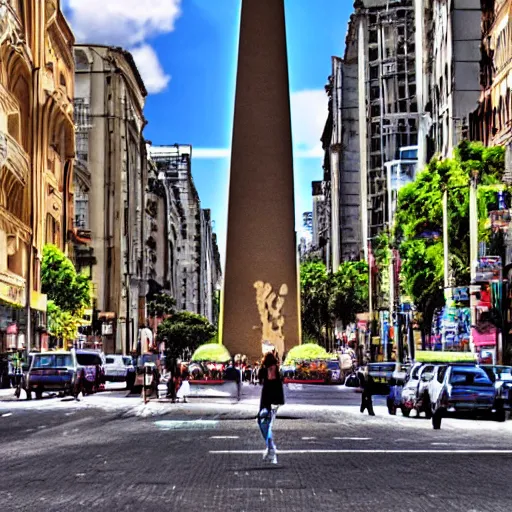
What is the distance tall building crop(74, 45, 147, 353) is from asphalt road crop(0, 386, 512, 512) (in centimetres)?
10720

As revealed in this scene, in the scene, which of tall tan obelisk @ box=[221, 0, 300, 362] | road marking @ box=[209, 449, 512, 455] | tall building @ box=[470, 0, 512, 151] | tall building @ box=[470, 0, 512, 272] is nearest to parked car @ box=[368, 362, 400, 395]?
tall building @ box=[470, 0, 512, 272]

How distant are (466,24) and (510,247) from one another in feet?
106

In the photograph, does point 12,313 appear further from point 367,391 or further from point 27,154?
point 367,391

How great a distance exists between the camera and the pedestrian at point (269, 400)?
19.8 m

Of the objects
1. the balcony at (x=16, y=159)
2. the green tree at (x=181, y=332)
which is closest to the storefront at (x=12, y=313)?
the balcony at (x=16, y=159)

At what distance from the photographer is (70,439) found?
2548 centimetres

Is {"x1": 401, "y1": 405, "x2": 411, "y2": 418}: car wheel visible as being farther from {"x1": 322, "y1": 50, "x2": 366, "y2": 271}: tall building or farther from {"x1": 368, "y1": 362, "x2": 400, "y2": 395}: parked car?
{"x1": 322, "y1": 50, "x2": 366, "y2": 271}: tall building

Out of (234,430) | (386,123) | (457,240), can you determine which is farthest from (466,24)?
(234,430)

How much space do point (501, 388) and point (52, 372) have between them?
2035 centimetres

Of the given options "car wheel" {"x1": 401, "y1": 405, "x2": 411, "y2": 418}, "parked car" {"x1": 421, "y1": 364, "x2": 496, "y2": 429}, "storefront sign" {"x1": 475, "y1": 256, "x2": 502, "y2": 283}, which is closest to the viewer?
"parked car" {"x1": 421, "y1": 364, "x2": 496, "y2": 429}

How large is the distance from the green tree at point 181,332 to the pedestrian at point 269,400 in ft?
540

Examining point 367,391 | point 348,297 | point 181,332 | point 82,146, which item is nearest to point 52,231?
point 348,297

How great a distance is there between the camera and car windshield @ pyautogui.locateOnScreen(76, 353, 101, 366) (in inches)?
2422

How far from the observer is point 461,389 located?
1259 inches
